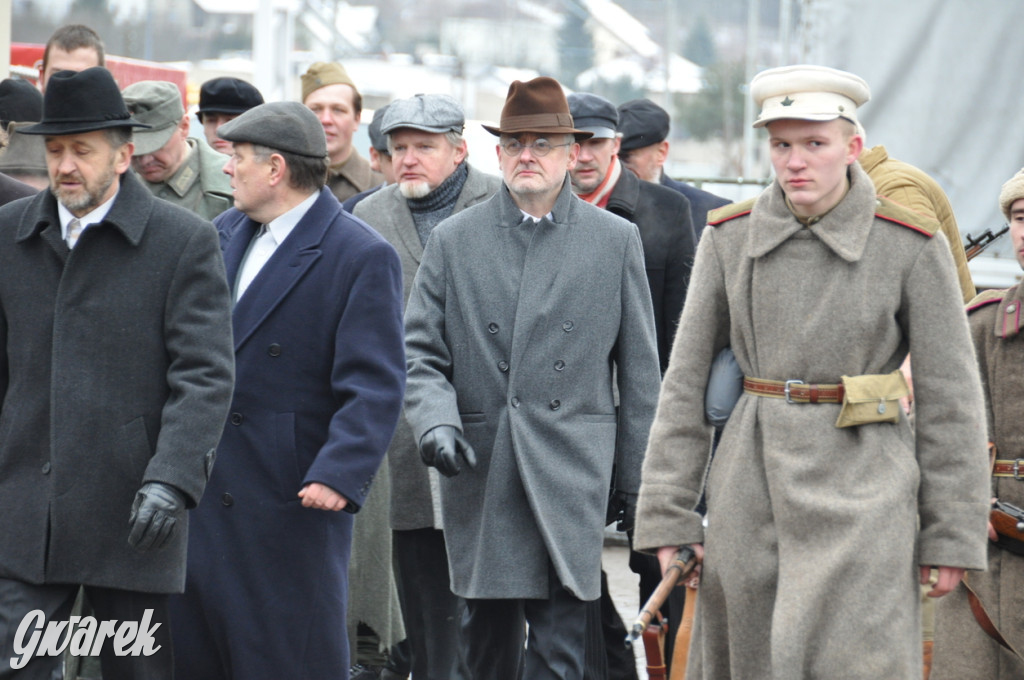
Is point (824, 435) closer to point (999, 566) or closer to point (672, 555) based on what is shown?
point (672, 555)

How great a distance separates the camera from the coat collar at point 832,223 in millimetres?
4312

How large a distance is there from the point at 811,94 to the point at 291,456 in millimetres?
1878

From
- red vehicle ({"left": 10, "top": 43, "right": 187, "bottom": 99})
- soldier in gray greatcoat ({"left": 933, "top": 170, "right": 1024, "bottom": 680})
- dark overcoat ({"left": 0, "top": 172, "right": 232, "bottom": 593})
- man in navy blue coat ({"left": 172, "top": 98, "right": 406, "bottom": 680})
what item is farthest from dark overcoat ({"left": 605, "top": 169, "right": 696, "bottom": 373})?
red vehicle ({"left": 10, "top": 43, "right": 187, "bottom": 99})

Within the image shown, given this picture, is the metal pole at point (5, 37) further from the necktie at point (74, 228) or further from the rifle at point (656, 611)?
the rifle at point (656, 611)

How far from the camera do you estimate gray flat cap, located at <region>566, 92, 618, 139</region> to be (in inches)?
271

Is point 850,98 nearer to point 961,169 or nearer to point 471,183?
point 471,183

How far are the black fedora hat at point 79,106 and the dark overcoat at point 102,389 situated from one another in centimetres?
23

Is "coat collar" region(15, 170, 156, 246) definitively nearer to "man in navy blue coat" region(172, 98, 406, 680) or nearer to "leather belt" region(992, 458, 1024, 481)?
"man in navy blue coat" region(172, 98, 406, 680)

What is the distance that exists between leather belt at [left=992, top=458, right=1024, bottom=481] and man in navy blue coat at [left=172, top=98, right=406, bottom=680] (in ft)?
6.44

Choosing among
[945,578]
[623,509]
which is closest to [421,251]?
[623,509]

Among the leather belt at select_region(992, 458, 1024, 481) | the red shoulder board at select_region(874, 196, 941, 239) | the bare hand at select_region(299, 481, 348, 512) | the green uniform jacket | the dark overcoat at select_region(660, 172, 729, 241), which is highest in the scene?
the red shoulder board at select_region(874, 196, 941, 239)

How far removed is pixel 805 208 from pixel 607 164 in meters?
2.59

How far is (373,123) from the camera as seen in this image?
24.8 ft

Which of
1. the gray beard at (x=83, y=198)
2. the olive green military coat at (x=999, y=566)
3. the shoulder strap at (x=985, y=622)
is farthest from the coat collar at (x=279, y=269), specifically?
the shoulder strap at (x=985, y=622)
